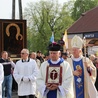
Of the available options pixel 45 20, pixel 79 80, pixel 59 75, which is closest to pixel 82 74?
pixel 79 80

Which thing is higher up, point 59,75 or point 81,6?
point 81,6

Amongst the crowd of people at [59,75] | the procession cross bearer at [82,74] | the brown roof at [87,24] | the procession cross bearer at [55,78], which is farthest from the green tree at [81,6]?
the procession cross bearer at [55,78]

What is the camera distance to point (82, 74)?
28.2 feet

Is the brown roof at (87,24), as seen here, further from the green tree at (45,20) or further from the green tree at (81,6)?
the green tree at (81,6)

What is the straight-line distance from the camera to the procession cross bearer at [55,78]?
23.8ft

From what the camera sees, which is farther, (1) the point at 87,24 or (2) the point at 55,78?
(1) the point at 87,24

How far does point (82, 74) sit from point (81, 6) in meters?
52.7

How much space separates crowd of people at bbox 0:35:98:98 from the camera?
7297mm

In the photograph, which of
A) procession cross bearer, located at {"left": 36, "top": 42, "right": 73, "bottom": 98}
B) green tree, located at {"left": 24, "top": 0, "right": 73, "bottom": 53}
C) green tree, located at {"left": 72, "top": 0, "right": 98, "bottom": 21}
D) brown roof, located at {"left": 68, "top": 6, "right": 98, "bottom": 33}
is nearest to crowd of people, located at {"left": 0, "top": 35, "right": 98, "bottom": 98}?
procession cross bearer, located at {"left": 36, "top": 42, "right": 73, "bottom": 98}

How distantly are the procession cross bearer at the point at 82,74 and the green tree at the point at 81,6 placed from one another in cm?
5152

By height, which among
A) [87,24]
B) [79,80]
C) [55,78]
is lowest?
[79,80]

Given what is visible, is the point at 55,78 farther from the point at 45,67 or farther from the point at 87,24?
the point at 87,24

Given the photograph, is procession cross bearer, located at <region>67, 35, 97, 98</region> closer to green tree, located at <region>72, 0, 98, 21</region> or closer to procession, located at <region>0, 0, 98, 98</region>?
procession, located at <region>0, 0, 98, 98</region>

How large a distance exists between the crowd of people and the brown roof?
109 ft
